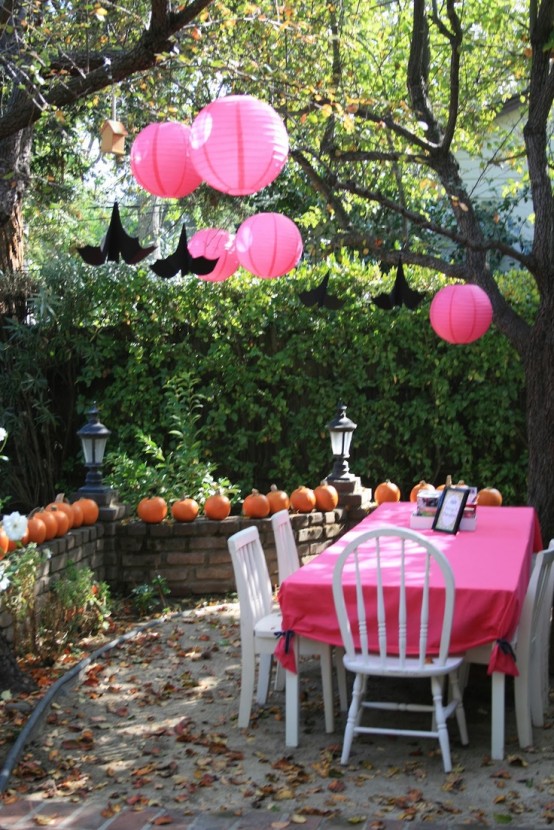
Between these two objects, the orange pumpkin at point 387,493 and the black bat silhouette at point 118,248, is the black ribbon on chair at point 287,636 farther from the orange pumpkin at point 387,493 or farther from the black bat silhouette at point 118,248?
the orange pumpkin at point 387,493

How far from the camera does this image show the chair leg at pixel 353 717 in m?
4.22

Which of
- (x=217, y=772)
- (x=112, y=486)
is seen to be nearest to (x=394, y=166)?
(x=112, y=486)

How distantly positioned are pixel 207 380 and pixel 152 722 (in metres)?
4.92

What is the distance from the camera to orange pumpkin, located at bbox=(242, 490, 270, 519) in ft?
24.1

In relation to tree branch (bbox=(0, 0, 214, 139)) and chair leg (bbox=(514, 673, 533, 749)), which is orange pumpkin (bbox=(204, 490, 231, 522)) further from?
chair leg (bbox=(514, 673, 533, 749))

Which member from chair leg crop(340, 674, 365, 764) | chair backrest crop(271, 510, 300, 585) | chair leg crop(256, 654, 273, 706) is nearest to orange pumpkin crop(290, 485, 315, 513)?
chair backrest crop(271, 510, 300, 585)

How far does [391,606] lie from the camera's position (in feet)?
14.1

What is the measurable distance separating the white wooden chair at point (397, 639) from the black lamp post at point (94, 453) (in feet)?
10.9

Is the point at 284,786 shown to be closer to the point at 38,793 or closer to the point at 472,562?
the point at 38,793

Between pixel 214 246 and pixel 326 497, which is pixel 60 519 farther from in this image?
pixel 326 497

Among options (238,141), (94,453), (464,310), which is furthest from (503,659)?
(94,453)

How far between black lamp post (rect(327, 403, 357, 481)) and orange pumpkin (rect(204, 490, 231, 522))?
1054 millimetres

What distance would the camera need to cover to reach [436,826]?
3.53 m

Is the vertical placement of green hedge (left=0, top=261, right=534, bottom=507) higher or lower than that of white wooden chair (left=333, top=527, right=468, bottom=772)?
higher
